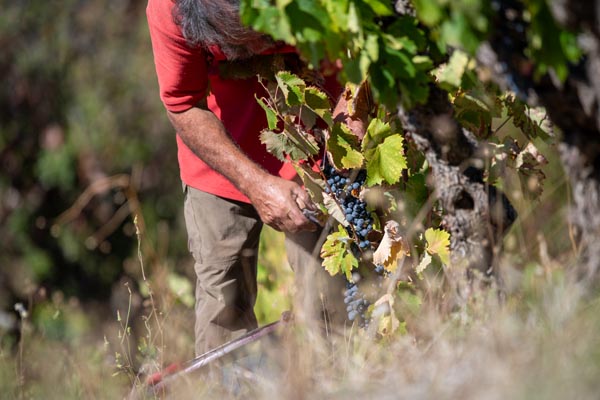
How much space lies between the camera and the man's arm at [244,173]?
3.04 metres

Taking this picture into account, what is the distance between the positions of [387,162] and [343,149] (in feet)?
0.54

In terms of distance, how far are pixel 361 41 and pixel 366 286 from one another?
3.76 feet

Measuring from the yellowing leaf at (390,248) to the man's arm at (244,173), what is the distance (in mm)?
261

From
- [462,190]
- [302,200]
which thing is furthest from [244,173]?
[462,190]

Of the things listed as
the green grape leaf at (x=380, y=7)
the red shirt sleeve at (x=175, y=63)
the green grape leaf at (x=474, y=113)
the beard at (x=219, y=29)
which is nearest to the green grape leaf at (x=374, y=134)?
the green grape leaf at (x=474, y=113)

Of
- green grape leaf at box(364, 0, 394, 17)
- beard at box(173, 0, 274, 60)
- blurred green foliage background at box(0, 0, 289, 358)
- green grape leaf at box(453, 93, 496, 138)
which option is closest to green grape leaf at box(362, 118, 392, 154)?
green grape leaf at box(453, 93, 496, 138)

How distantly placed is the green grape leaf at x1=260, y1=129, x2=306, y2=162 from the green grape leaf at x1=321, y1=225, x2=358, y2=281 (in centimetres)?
28

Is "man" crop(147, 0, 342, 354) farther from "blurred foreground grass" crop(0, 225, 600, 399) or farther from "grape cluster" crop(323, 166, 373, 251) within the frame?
"blurred foreground grass" crop(0, 225, 600, 399)

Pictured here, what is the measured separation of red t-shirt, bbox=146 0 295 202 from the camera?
325cm

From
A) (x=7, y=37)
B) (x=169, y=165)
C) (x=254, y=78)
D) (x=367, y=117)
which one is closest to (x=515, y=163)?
(x=367, y=117)

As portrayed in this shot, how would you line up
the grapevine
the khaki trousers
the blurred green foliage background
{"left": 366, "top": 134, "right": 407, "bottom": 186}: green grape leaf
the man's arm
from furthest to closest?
the blurred green foliage background, the khaki trousers, the man's arm, {"left": 366, "top": 134, "right": 407, "bottom": 186}: green grape leaf, the grapevine

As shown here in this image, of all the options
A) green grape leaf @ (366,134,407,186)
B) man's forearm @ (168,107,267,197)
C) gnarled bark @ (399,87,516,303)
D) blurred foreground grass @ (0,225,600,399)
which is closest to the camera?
blurred foreground grass @ (0,225,600,399)

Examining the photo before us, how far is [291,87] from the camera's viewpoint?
2891 millimetres

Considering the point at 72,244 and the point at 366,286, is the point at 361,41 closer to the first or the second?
the point at 366,286
